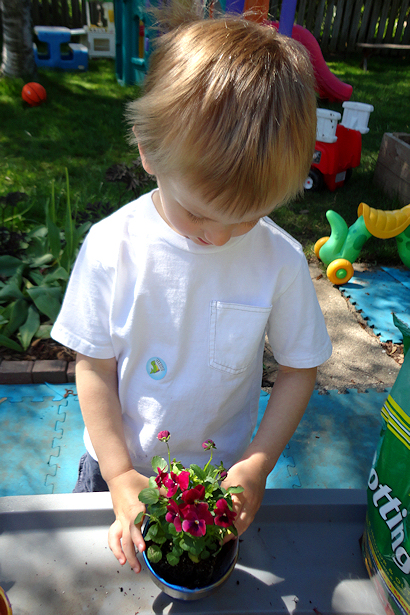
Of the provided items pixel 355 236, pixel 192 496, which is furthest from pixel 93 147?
pixel 192 496

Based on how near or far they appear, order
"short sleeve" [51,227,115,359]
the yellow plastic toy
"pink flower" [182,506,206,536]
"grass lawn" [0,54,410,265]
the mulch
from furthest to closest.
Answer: "grass lawn" [0,54,410,265]
the yellow plastic toy
the mulch
"short sleeve" [51,227,115,359]
"pink flower" [182,506,206,536]

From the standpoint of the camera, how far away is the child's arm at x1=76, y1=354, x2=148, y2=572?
84cm

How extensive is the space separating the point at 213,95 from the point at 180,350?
1.68 ft

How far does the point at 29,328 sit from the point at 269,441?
5.76 feet

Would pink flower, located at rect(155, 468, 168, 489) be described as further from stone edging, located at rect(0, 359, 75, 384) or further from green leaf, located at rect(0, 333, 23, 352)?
green leaf, located at rect(0, 333, 23, 352)

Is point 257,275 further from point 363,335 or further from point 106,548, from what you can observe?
point 363,335

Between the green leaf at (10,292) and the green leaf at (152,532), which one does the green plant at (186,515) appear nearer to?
the green leaf at (152,532)

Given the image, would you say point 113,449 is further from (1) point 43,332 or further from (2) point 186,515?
(1) point 43,332

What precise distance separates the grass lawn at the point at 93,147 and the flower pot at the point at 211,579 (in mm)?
2736

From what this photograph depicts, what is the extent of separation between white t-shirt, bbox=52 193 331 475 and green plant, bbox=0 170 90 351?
148 centimetres

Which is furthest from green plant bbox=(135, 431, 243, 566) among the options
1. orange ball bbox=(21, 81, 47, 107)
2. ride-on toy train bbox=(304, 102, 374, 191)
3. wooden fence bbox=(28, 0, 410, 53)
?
wooden fence bbox=(28, 0, 410, 53)

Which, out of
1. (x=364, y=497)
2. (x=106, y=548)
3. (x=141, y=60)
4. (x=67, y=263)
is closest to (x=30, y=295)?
(x=67, y=263)

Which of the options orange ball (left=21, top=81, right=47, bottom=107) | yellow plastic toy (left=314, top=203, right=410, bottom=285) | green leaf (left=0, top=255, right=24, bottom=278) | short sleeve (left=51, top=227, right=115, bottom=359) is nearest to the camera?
short sleeve (left=51, top=227, right=115, bottom=359)

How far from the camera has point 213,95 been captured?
0.73m
